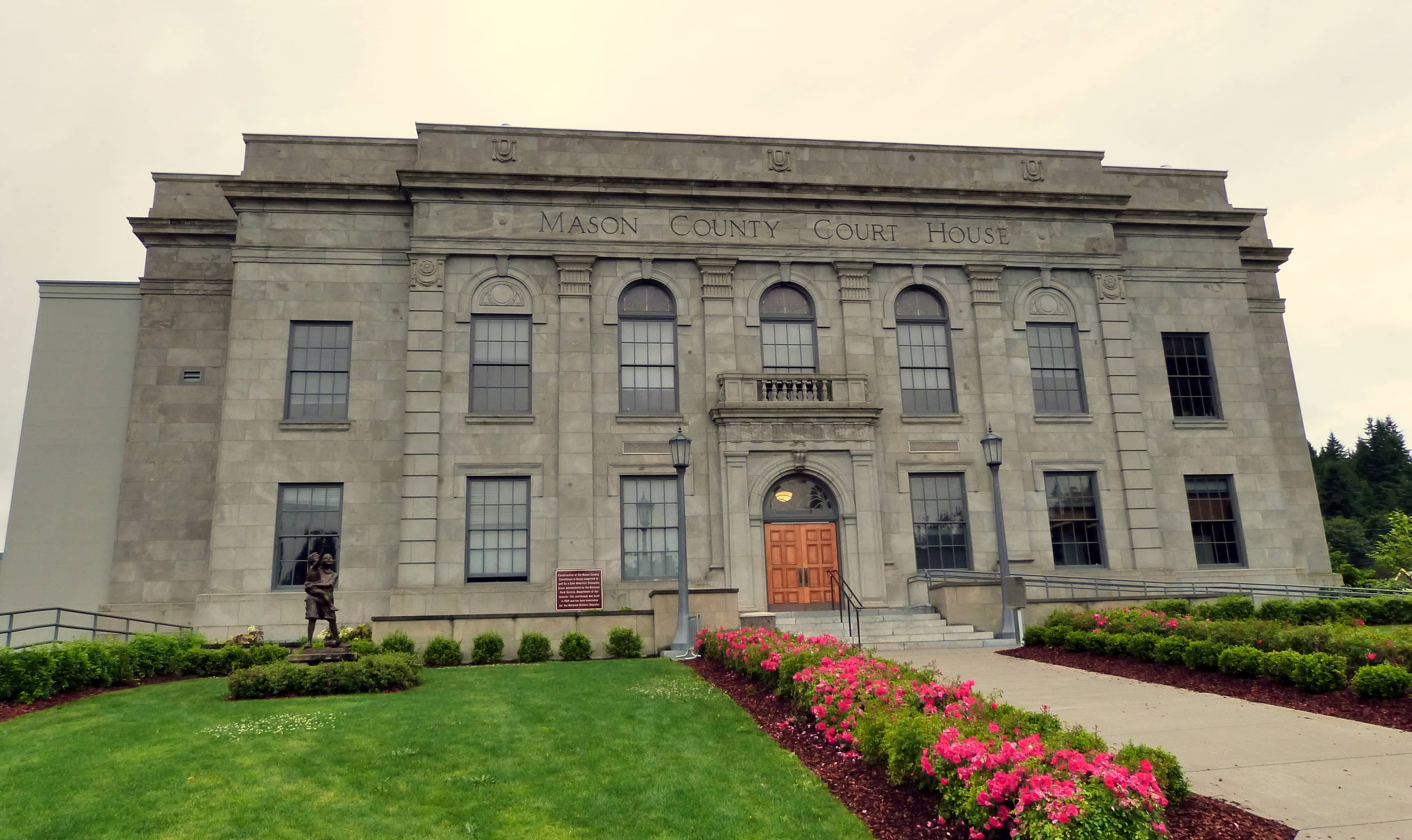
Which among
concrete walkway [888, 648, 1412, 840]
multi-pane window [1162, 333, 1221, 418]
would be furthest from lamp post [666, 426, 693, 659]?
multi-pane window [1162, 333, 1221, 418]

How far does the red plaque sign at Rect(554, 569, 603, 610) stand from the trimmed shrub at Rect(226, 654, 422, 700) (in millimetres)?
7536

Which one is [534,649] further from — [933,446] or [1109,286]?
[1109,286]

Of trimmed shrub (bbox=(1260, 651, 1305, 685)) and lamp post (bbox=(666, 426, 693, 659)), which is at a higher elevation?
→ lamp post (bbox=(666, 426, 693, 659))

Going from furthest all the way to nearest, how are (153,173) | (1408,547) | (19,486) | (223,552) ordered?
1. (1408,547)
2. (153,173)
3. (19,486)
4. (223,552)

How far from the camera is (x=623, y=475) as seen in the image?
2433 cm

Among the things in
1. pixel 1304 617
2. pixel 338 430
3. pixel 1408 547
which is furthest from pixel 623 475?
pixel 1408 547

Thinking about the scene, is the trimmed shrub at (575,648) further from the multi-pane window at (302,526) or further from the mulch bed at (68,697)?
the multi-pane window at (302,526)

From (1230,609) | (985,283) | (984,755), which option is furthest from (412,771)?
(985,283)

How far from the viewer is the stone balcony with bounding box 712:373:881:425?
24.4m

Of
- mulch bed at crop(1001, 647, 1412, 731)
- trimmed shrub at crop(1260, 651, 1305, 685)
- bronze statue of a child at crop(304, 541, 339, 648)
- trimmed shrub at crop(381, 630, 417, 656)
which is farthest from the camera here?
trimmed shrub at crop(381, 630, 417, 656)

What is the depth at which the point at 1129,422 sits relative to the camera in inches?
1039

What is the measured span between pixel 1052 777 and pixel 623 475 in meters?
18.5

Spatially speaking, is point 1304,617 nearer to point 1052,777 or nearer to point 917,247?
point 917,247

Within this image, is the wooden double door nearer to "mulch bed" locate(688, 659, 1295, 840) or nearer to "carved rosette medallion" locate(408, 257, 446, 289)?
"carved rosette medallion" locate(408, 257, 446, 289)
